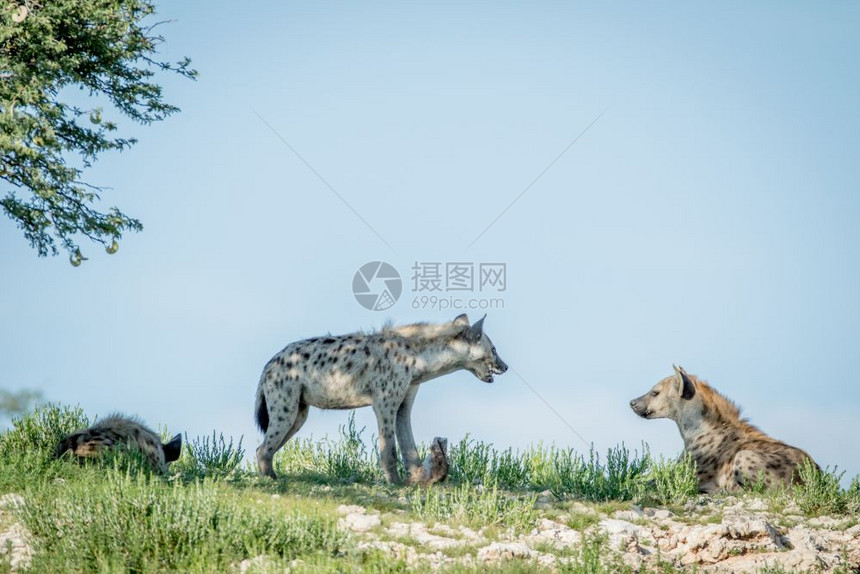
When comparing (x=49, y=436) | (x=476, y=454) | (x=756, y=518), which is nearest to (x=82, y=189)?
(x=49, y=436)

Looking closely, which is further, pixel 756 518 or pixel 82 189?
pixel 82 189

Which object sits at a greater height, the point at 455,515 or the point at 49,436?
the point at 49,436

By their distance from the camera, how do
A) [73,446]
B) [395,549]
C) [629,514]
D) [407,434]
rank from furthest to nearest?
[407,434]
[73,446]
[629,514]
[395,549]

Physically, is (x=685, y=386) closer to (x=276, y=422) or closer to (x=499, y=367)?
(x=499, y=367)

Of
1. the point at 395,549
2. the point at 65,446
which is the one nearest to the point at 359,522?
the point at 395,549

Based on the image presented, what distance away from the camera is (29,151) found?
14102 millimetres

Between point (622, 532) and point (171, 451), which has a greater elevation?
point (171, 451)

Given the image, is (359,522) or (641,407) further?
(641,407)

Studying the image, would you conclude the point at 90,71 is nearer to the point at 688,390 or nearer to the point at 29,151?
the point at 29,151

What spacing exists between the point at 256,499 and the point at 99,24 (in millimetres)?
7596

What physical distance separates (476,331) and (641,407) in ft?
9.08

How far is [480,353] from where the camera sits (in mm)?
15234

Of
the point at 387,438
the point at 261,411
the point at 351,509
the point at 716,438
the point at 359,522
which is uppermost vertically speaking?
the point at 261,411

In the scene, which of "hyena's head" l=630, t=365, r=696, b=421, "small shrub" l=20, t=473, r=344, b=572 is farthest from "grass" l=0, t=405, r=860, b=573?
"hyena's head" l=630, t=365, r=696, b=421
